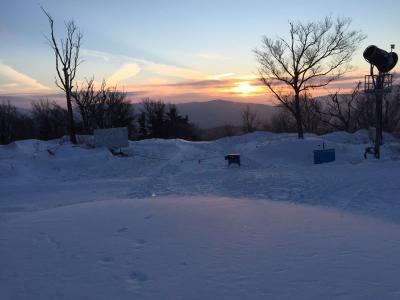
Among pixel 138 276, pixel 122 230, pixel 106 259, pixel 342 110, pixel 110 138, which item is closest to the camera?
pixel 138 276

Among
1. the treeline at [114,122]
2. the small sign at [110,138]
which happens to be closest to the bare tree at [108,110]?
the treeline at [114,122]

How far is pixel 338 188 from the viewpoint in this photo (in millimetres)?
11086

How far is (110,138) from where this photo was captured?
76.6 ft

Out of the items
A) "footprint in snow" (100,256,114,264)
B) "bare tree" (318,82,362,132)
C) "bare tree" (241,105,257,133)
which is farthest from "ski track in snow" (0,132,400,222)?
"bare tree" (241,105,257,133)

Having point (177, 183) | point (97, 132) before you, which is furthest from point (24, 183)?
point (97, 132)

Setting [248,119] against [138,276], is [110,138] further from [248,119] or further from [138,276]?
[248,119]

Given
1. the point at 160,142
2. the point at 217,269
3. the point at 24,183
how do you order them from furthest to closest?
1. the point at 160,142
2. the point at 24,183
3. the point at 217,269

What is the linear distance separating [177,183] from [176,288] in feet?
29.4

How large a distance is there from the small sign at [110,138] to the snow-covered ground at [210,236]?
7775mm

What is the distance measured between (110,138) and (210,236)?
1725 cm

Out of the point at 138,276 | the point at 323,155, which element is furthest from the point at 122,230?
the point at 323,155

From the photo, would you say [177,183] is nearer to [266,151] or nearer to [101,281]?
[101,281]

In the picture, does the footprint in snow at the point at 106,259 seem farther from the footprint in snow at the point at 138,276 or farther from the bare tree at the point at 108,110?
the bare tree at the point at 108,110

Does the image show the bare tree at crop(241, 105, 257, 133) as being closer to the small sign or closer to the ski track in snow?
the ski track in snow
